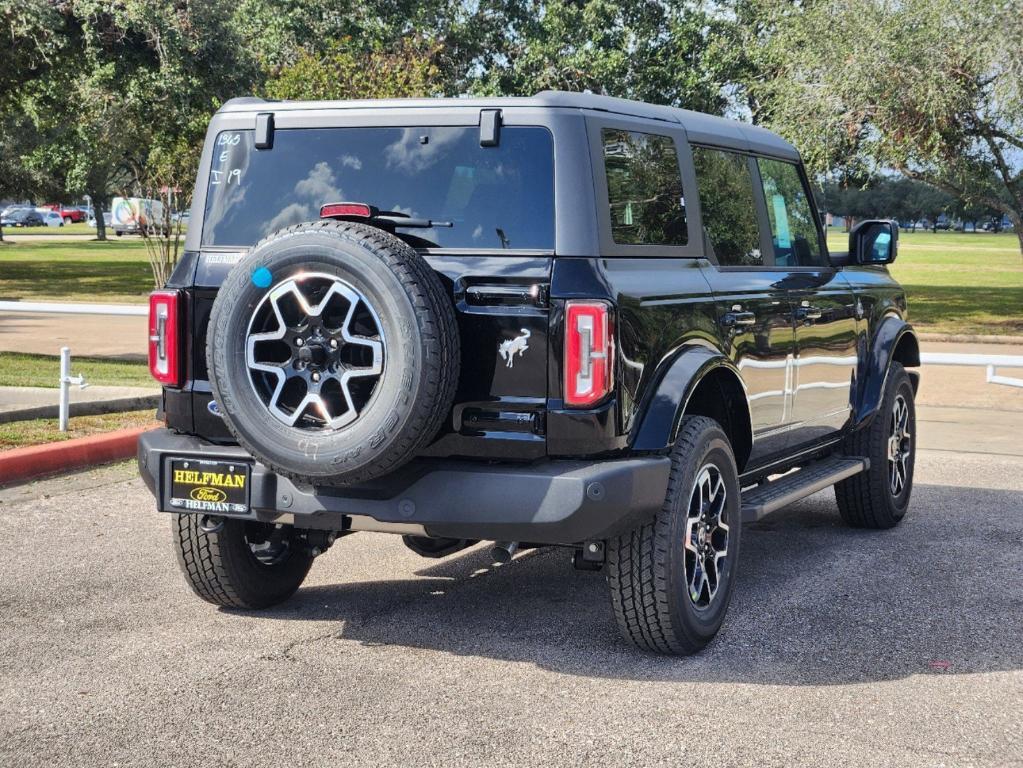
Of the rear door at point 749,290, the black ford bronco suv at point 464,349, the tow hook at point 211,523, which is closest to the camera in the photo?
the black ford bronco suv at point 464,349

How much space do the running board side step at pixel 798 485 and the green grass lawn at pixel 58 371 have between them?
22.9 ft

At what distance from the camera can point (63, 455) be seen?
8.77m

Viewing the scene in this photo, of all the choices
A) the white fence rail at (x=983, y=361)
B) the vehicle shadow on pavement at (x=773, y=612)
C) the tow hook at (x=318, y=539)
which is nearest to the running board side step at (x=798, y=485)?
the vehicle shadow on pavement at (x=773, y=612)

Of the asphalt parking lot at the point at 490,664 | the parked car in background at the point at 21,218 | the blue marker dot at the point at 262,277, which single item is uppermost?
the parked car in background at the point at 21,218

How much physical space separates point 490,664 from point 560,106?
81.6 inches

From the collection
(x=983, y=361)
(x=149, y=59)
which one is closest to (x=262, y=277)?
(x=983, y=361)

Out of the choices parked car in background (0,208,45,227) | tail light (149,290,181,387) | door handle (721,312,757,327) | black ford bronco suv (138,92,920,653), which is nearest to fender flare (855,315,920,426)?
black ford bronco suv (138,92,920,653)

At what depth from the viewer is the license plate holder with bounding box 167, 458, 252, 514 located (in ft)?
16.0

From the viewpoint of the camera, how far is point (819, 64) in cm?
2317

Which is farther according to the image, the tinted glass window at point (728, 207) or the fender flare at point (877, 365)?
the fender flare at point (877, 365)

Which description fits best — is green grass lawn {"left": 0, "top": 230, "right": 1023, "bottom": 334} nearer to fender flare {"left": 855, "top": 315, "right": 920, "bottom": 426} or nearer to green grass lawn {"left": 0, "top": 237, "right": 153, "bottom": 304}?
green grass lawn {"left": 0, "top": 237, "right": 153, "bottom": 304}

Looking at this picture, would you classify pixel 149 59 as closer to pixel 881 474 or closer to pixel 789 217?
pixel 789 217

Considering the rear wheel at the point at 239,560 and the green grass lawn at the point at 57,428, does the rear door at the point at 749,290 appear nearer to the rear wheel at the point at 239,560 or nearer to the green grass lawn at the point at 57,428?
the rear wheel at the point at 239,560

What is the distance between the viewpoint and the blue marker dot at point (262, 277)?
4570mm
